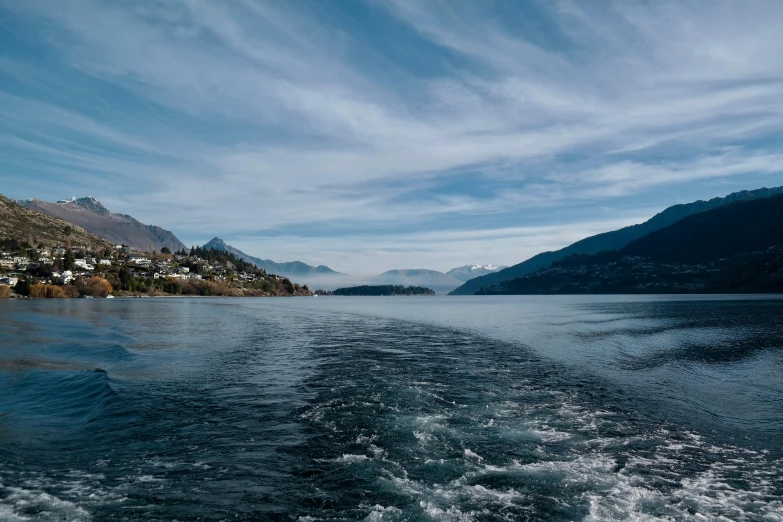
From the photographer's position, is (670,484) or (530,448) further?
(530,448)

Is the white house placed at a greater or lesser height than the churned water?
A: greater

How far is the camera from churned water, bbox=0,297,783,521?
12.3 m

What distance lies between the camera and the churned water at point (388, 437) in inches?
483

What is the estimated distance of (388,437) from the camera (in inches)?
698

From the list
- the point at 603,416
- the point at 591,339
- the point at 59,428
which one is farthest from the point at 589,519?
the point at 591,339

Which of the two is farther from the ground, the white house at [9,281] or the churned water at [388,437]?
the white house at [9,281]

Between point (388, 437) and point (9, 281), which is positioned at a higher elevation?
point (9, 281)

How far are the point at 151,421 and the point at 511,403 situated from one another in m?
16.5

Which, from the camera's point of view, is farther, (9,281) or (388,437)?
(9,281)

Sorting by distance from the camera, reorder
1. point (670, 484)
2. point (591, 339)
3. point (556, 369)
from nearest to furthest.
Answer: point (670, 484) < point (556, 369) < point (591, 339)

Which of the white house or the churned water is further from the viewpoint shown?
the white house

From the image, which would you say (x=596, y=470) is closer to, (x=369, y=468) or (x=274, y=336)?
(x=369, y=468)

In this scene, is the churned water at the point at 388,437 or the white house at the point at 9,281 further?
the white house at the point at 9,281

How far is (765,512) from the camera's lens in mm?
12008
